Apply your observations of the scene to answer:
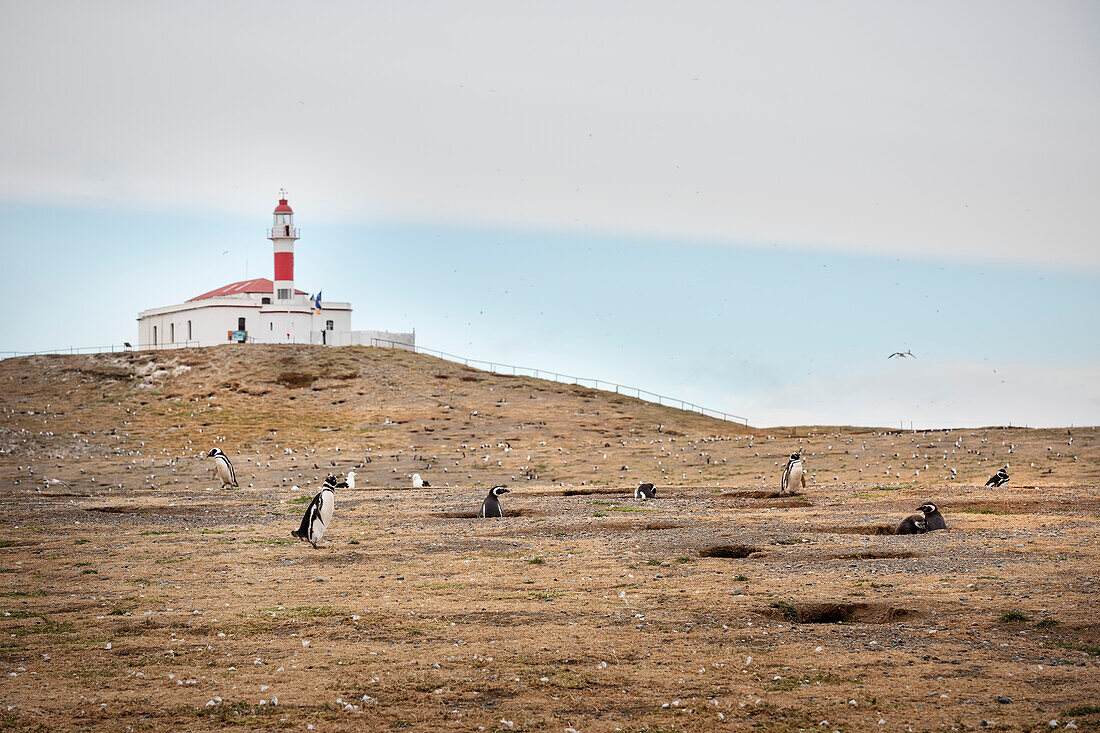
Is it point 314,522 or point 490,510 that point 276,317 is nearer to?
point 490,510

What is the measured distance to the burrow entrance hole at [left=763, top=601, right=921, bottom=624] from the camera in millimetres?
14195

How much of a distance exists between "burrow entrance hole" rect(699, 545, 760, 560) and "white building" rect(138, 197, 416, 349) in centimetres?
7316

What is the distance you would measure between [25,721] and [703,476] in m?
32.5

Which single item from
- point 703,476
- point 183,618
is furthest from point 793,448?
point 183,618

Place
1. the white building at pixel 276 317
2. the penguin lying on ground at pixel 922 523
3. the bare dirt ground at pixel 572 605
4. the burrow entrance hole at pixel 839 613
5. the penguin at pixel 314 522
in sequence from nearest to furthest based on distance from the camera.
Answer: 1. the bare dirt ground at pixel 572 605
2. the burrow entrance hole at pixel 839 613
3. the penguin lying on ground at pixel 922 523
4. the penguin at pixel 314 522
5. the white building at pixel 276 317

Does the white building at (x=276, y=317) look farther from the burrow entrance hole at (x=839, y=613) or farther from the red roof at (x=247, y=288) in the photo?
the burrow entrance hole at (x=839, y=613)

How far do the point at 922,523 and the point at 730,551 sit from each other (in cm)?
430

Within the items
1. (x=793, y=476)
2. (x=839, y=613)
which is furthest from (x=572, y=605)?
(x=793, y=476)

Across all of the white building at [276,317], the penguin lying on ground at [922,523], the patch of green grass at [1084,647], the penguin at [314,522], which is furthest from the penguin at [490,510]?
the white building at [276,317]

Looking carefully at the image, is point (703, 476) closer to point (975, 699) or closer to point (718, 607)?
point (718, 607)

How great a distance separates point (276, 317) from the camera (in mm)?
91438

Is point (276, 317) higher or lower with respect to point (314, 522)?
higher

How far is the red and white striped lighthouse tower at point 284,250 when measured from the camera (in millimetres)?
93188

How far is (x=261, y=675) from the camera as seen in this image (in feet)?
39.1
